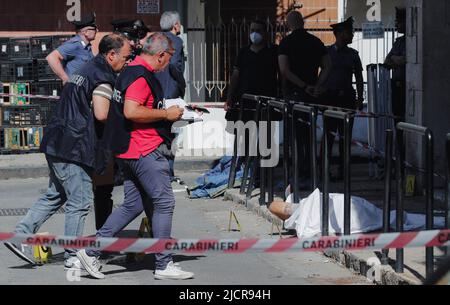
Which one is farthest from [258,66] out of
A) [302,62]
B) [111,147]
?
[111,147]

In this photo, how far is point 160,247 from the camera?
6.61 metres

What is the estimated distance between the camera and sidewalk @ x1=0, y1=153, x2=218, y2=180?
1527 cm

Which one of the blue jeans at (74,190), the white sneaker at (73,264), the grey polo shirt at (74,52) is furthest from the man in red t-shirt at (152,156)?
the grey polo shirt at (74,52)

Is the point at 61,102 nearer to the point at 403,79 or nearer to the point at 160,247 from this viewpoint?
the point at 160,247

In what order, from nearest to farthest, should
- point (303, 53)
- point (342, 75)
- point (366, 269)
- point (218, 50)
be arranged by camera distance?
point (366, 269)
point (303, 53)
point (342, 75)
point (218, 50)

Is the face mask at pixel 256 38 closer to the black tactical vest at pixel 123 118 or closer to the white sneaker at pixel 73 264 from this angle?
the black tactical vest at pixel 123 118

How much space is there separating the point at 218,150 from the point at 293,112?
6.09 metres

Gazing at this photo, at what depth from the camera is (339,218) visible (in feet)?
30.6

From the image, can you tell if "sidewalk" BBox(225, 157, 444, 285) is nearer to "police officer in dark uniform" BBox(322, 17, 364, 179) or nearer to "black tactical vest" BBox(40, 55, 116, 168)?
"police officer in dark uniform" BBox(322, 17, 364, 179)

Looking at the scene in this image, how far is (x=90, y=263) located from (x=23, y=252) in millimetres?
818

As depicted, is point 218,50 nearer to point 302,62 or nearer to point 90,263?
point 302,62

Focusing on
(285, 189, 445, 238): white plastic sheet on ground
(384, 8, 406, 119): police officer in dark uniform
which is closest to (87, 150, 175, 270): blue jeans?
(285, 189, 445, 238): white plastic sheet on ground

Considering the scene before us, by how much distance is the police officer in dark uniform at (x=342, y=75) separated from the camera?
42.2 ft
